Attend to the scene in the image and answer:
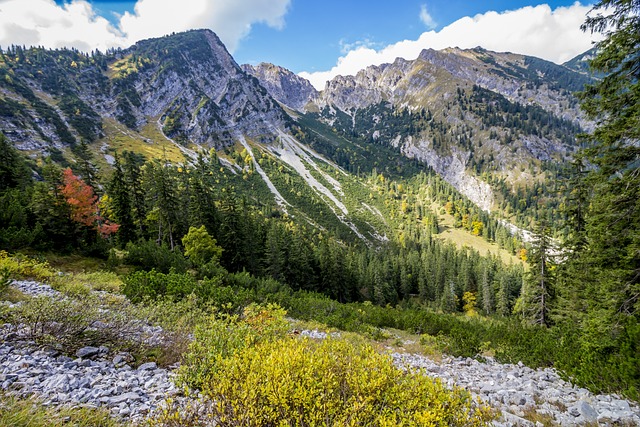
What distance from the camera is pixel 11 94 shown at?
506ft

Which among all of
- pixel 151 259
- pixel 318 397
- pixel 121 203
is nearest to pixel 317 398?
pixel 318 397

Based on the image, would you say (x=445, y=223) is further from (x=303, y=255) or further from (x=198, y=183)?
(x=198, y=183)

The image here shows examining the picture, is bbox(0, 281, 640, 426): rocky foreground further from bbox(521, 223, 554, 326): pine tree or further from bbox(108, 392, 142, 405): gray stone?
bbox(521, 223, 554, 326): pine tree

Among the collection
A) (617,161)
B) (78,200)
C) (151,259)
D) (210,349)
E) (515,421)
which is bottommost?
(515,421)

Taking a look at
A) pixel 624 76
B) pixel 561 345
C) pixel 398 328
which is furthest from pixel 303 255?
pixel 624 76

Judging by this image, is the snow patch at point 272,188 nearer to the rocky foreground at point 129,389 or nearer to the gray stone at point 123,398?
the rocky foreground at point 129,389

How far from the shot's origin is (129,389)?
5504 millimetres

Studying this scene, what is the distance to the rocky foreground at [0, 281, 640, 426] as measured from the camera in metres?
4.88

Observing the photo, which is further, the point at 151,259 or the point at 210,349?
the point at 151,259

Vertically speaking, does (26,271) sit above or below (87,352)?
above

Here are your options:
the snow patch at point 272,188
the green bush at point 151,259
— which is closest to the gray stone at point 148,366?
the green bush at point 151,259

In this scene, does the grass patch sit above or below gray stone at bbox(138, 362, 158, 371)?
above

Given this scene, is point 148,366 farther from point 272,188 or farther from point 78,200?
point 272,188

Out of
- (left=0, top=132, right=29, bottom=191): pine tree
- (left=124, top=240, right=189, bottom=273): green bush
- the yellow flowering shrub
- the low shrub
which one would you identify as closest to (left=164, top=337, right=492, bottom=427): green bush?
the yellow flowering shrub
